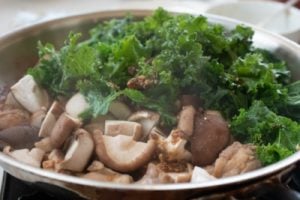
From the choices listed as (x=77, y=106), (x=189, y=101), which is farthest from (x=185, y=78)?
(x=77, y=106)

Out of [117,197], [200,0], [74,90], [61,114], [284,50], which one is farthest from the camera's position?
[200,0]

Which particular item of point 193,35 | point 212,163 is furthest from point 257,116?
point 193,35

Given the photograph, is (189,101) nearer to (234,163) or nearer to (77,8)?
(234,163)

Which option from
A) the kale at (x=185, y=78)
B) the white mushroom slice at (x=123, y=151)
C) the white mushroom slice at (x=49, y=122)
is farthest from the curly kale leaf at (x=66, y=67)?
the white mushroom slice at (x=123, y=151)

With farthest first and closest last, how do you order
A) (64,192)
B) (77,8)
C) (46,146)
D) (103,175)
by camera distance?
(77,8), (46,146), (103,175), (64,192)

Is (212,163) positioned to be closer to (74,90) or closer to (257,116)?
(257,116)

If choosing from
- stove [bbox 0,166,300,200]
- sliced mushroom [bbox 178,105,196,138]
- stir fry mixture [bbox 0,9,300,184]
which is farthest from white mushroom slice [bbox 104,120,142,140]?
stove [bbox 0,166,300,200]

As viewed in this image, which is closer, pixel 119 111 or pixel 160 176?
→ pixel 160 176
